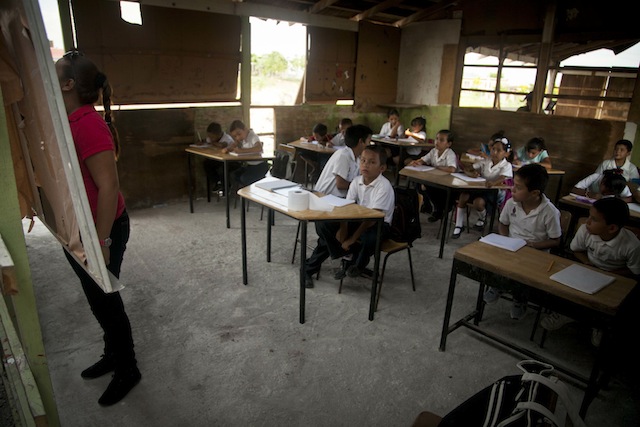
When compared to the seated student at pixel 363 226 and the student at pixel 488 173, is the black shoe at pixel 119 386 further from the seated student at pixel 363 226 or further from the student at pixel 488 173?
the student at pixel 488 173

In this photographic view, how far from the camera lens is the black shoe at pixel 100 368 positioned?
2.26 m

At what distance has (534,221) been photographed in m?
2.86

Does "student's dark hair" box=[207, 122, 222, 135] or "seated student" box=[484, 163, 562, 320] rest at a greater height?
"student's dark hair" box=[207, 122, 222, 135]

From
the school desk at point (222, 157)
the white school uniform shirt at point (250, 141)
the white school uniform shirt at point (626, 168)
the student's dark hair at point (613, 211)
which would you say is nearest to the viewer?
the student's dark hair at point (613, 211)

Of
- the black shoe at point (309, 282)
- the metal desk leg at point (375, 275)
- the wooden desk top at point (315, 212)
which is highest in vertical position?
the wooden desk top at point (315, 212)

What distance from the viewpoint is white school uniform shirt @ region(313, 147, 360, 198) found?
11.6 feet

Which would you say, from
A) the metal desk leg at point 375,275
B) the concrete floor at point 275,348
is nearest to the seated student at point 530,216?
the concrete floor at point 275,348

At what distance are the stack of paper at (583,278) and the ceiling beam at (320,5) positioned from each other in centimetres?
519

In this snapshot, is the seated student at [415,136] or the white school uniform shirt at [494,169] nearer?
the white school uniform shirt at [494,169]

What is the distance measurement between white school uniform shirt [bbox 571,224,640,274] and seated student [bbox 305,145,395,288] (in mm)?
1253

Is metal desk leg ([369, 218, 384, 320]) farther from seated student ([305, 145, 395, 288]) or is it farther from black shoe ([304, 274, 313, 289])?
black shoe ([304, 274, 313, 289])

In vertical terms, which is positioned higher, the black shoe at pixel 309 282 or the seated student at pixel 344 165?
the seated student at pixel 344 165

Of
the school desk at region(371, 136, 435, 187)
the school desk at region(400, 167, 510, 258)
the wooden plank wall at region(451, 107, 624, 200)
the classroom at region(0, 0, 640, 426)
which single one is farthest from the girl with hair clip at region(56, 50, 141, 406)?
the wooden plank wall at region(451, 107, 624, 200)

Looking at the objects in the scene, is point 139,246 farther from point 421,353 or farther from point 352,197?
point 421,353
